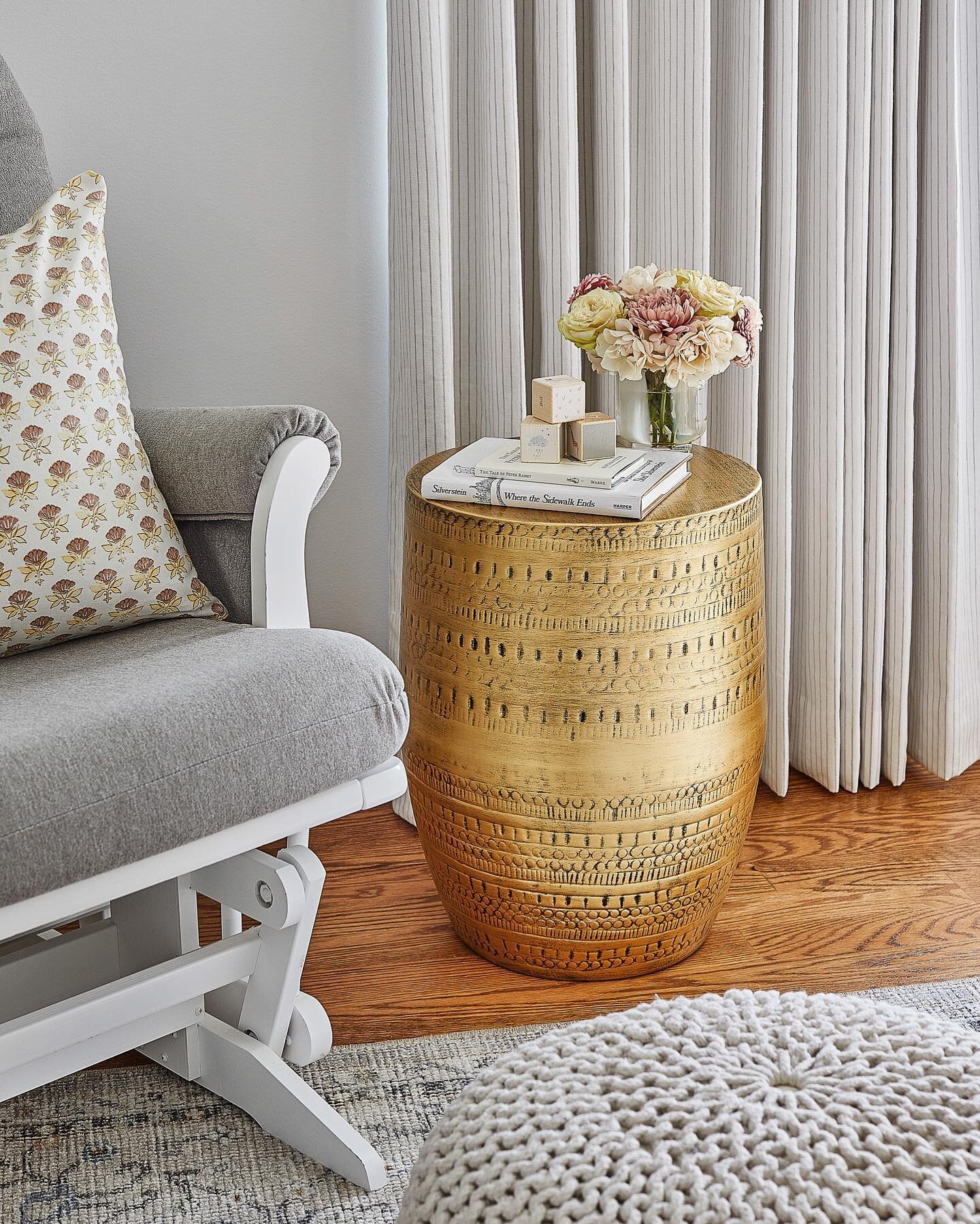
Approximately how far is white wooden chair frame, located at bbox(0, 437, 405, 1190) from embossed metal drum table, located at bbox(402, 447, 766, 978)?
0.66 ft

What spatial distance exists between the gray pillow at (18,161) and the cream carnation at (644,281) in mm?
664

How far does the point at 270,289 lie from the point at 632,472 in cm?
69

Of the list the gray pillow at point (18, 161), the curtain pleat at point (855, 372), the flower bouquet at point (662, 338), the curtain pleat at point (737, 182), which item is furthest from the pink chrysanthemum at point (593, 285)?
the gray pillow at point (18, 161)

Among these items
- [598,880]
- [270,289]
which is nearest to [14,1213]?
[598,880]

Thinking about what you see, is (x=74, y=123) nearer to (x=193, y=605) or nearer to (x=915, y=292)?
(x=193, y=605)

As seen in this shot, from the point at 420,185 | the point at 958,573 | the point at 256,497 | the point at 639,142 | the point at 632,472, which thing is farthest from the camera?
the point at 958,573

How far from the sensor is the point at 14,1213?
109cm

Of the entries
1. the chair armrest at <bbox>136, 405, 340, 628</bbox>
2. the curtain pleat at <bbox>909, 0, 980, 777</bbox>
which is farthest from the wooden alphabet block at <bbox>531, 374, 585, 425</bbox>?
the curtain pleat at <bbox>909, 0, 980, 777</bbox>

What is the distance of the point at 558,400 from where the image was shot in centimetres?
138

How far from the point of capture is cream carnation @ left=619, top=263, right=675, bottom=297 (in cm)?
142

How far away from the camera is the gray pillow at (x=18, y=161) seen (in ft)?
4.47

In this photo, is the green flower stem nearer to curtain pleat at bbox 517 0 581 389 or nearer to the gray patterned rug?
curtain pleat at bbox 517 0 581 389

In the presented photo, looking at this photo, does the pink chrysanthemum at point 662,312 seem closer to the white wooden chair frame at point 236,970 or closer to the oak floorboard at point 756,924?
the white wooden chair frame at point 236,970

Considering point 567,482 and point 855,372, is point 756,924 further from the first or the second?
point 855,372
